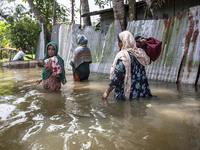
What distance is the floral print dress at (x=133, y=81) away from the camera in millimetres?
A: 3803

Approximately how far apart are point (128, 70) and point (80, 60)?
137 inches

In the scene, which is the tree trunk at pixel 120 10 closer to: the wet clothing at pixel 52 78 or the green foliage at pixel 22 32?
the wet clothing at pixel 52 78

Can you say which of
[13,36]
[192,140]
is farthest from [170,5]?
[13,36]

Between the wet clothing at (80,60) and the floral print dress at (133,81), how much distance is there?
3.25 meters

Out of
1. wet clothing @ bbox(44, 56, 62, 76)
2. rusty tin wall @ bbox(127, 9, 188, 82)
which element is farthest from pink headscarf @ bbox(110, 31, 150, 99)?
rusty tin wall @ bbox(127, 9, 188, 82)

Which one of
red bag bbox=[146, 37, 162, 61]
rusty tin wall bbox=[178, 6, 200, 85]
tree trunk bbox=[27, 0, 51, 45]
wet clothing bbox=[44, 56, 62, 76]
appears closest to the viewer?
red bag bbox=[146, 37, 162, 61]

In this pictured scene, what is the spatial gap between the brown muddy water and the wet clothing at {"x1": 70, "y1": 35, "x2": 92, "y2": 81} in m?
2.61

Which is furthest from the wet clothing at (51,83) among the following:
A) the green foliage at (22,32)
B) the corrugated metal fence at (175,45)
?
the green foliage at (22,32)

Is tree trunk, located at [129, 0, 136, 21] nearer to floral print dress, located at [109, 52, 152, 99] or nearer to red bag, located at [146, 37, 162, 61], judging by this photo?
red bag, located at [146, 37, 162, 61]

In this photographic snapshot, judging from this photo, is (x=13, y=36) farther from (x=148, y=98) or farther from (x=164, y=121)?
(x=164, y=121)

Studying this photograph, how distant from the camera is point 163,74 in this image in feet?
21.3

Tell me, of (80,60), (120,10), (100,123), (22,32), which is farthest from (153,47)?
(22,32)

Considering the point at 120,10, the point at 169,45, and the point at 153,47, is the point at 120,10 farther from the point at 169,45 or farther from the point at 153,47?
the point at 153,47

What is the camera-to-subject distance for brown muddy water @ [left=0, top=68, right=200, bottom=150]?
2.34 metres
